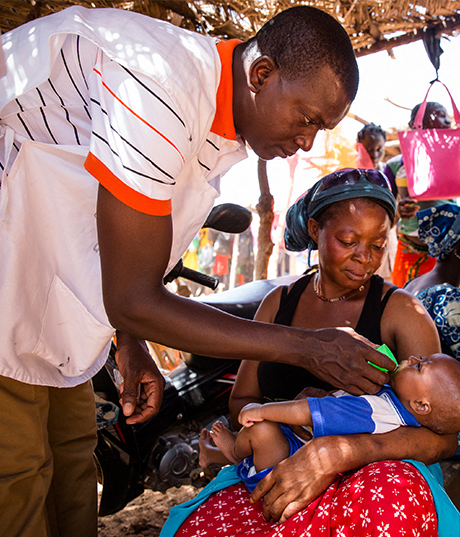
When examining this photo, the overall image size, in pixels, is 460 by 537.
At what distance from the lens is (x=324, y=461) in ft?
4.93

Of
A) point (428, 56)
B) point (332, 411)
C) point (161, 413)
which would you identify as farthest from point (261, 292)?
point (428, 56)

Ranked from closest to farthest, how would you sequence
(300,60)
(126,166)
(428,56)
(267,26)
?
(126,166), (300,60), (267,26), (428,56)

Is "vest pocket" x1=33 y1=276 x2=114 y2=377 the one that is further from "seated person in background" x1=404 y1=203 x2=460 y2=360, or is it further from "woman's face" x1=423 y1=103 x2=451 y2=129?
"woman's face" x1=423 y1=103 x2=451 y2=129

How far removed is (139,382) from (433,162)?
332cm

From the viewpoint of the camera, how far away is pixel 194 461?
8.65ft

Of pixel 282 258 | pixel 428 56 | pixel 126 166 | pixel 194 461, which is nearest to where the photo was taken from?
pixel 126 166

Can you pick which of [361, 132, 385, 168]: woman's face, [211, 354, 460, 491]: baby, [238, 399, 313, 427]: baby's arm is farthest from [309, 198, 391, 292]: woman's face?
[361, 132, 385, 168]: woman's face

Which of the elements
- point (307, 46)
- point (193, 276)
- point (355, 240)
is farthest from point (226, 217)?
point (307, 46)

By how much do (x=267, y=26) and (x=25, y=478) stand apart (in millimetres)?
1572

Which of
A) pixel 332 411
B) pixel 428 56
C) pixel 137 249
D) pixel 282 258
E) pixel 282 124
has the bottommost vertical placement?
pixel 282 258

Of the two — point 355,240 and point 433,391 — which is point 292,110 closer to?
point 355,240

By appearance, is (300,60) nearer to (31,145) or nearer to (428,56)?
(31,145)

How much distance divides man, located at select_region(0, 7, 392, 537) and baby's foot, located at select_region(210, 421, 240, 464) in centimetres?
54

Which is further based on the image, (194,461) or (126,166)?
(194,461)
